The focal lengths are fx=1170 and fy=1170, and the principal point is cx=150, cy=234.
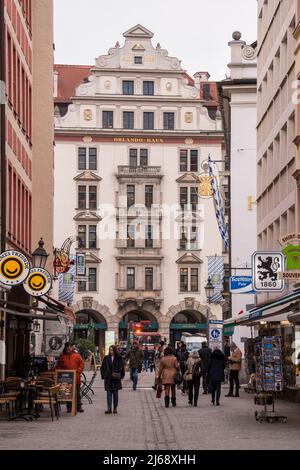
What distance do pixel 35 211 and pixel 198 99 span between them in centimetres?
4363

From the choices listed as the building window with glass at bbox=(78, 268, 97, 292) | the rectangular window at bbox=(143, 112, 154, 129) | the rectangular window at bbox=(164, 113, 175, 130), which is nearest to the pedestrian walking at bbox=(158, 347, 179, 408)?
the rectangular window at bbox=(164, 113, 175, 130)

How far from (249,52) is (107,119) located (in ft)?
91.0

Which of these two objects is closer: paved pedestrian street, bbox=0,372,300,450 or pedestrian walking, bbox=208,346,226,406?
paved pedestrian street, bbox=0,372,300,450

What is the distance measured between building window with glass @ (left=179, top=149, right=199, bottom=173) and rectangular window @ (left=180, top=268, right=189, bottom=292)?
25.1 ft

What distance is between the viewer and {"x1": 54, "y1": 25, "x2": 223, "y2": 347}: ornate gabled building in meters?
87.4

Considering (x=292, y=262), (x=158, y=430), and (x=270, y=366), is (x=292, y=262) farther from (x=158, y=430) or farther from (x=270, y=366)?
(x=158, y=430)

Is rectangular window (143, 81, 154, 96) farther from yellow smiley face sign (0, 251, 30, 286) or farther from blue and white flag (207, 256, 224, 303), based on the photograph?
yellow smiley face sign (0, 251, 30, 286)

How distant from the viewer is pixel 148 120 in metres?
86.8

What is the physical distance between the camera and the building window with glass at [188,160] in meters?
88.3

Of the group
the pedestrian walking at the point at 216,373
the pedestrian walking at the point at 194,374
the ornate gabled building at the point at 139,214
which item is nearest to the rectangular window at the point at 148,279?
the ornate gabled building at the point at 139,214

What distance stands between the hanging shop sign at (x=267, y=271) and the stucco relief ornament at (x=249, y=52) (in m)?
28.6

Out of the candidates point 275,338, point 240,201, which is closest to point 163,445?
point 275,338

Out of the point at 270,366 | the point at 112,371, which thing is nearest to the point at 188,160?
the point at 112,371

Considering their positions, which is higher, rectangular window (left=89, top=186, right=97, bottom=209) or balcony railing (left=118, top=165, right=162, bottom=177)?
balcony railing (left=118, top=165, right=162, bottom=177)
